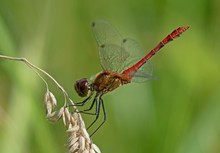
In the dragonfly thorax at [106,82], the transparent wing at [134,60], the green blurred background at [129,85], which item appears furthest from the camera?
the green blurred background at [129,85]

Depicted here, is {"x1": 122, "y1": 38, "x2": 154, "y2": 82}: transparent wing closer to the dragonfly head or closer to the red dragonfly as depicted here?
the red dragonfly

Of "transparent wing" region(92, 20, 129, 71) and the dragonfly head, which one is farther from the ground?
"transparent wing" region(92, 20, 129, 71)

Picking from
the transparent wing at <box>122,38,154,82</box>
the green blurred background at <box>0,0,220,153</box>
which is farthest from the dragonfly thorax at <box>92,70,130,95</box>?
the green blurred background at <box>0,0,220,153</box>

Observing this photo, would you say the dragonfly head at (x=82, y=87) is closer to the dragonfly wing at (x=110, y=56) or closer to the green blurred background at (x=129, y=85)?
the dragonfly wing at (x=110, y=56)

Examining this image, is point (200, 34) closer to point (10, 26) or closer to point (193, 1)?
point (193, 1)

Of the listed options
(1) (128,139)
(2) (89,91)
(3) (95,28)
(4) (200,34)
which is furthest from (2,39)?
(4) (200,34)

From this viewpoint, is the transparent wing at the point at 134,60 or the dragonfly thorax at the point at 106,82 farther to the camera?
the transparent wing at the point at 134,60

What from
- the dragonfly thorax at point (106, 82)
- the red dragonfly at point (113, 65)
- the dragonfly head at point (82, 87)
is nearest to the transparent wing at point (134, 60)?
the red dragonfly at point (113, 65)

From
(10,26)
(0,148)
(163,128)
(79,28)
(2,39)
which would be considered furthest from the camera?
(79,28)
